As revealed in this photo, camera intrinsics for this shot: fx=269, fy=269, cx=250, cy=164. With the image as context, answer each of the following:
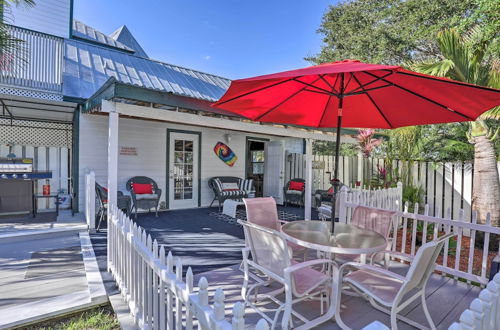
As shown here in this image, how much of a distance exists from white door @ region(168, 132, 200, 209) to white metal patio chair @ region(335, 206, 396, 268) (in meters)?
5.49

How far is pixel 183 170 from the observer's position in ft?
26.1

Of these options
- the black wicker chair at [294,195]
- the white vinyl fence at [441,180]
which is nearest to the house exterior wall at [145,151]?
the black wicker chair at [294,195]

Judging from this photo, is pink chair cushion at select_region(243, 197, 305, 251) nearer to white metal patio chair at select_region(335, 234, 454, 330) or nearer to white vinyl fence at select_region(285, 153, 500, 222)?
white metal patio chair at select_region(335, 234, 454, 330)

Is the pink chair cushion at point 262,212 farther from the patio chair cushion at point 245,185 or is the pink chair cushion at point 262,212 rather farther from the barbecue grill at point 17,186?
the patio chair cushion at point 245,185

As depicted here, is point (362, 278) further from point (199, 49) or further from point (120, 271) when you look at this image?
point (199, 49)

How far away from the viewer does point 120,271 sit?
2.90 metres

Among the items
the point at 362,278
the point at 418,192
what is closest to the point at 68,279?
the point at 362,278

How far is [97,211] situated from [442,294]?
6711 mm

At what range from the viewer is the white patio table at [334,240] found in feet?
7.67

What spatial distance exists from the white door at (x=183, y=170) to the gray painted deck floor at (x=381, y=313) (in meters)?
4.65

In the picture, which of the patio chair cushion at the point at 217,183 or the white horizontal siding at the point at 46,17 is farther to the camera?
the white horizontal siding at the point at 46,17

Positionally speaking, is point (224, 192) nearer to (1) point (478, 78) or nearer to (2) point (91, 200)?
(2) point (91, 200)

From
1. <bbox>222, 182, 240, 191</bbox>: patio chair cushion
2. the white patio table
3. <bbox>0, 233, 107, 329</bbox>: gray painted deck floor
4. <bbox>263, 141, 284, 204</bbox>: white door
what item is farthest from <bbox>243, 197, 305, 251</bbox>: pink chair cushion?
<bbox>263, 141, 284, 204</bbox>: white door

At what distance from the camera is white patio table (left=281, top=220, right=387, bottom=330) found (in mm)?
2339
